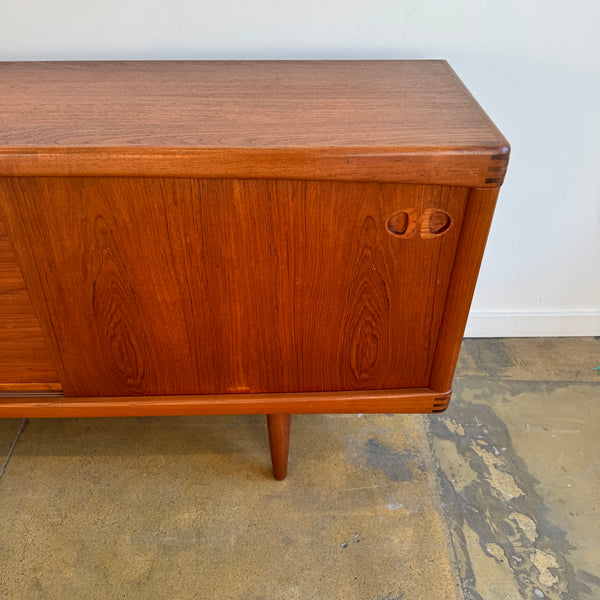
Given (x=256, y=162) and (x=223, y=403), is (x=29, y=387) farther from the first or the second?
(x=256, y=162)

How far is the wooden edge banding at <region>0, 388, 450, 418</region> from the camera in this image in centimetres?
81

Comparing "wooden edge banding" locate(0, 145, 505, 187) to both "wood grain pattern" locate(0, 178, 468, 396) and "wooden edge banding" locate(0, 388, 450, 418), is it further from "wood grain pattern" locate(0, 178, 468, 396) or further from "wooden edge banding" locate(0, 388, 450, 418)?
"wooden edge banding" locate(0, 388, 450, 418)

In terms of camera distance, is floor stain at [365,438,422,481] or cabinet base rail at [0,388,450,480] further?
floor stain at [365,438,422,481]

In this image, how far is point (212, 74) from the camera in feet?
2.74

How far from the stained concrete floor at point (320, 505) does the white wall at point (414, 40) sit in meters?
0.55

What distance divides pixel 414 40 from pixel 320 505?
825 mm

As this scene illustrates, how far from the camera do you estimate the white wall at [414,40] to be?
90 cm

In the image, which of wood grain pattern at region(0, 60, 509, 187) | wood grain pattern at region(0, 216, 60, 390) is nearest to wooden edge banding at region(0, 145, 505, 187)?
wood grain pattern at region(0, 60, 509, 187)

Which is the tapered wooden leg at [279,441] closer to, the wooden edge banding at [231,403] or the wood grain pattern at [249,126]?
the wooden edge banding at [231,403]

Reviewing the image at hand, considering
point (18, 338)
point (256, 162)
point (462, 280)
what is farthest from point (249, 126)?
point (18, 338)

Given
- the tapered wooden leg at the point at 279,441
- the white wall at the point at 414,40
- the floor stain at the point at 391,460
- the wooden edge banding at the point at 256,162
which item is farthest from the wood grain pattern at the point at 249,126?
the floor stain at the point at 391,460

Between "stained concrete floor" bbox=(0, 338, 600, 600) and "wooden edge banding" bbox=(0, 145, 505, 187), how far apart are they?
0.62 m

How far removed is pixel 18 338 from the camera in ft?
2.49

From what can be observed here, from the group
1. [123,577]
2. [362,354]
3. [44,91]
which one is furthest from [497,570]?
[44,91]
